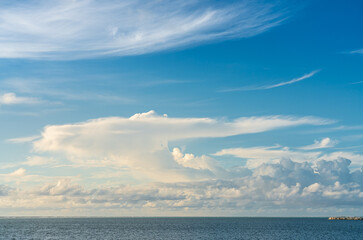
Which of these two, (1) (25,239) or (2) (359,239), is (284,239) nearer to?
(2) (359,239)

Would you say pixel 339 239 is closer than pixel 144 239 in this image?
No

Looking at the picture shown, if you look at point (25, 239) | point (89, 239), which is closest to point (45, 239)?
point (25, 239)

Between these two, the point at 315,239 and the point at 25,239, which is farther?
the point at 315,239

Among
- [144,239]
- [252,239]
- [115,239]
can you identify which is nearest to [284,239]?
[252,239]

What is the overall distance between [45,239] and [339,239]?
11231cm

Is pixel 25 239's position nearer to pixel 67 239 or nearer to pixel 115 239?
pixel 67 239

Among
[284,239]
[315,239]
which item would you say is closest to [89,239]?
[284,239]

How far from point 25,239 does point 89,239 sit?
22557mm

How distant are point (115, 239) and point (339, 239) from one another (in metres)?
87.3

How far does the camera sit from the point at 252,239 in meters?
137

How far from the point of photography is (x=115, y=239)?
13388cm

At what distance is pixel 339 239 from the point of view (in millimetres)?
145000

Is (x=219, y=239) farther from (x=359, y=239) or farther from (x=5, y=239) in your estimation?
(x=5, y=239)

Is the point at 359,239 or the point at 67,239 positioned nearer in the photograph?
the point at 67,239
